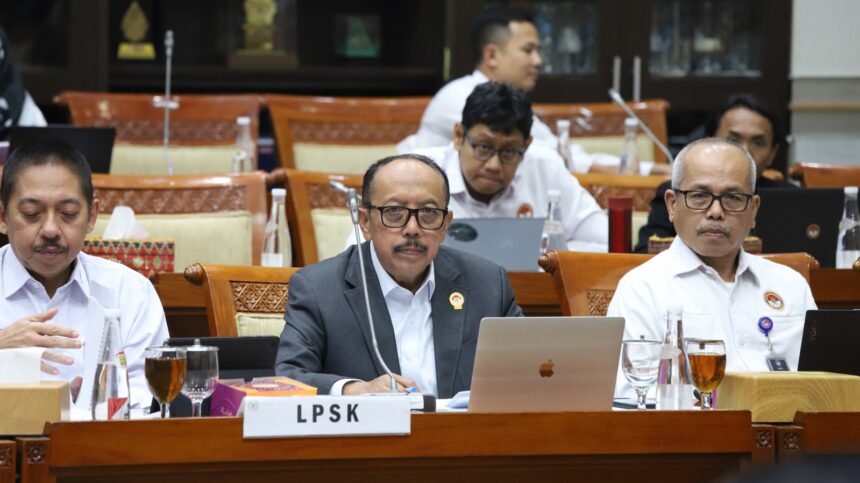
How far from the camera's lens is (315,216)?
Result: 3865 millimetres

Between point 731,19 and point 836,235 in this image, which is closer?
point 836,235

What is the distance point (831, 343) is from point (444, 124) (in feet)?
10.1

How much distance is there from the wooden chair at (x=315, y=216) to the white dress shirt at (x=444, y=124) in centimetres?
115

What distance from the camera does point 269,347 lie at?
2051mm

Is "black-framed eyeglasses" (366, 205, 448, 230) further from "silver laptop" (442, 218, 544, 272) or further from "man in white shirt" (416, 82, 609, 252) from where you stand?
"man in white shirt" (416, 82, 609, 252)

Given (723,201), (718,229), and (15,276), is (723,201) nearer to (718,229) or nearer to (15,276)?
(718,229)

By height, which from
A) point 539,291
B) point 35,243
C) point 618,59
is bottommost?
point 539,291

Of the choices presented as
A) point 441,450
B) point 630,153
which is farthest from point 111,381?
point 630,153

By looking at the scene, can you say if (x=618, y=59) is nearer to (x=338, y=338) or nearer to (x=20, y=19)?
(x=20, y=19)

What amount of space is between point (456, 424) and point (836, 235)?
84.5 inches

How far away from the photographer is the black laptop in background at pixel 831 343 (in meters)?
2.16

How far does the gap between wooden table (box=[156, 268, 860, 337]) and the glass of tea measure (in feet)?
4.30

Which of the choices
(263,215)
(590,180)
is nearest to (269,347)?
(263,215)

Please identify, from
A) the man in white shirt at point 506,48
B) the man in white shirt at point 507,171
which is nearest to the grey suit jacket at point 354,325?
the man in white shirt at point 507,171
